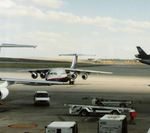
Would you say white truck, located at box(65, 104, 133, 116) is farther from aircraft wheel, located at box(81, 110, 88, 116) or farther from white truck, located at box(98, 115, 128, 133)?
white truck, located at box(98, 115, 128, 133)

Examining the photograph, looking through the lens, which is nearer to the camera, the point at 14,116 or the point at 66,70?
the point at 14,116

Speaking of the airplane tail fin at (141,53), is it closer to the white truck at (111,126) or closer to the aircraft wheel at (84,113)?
the aircraft wheel at (84,113)

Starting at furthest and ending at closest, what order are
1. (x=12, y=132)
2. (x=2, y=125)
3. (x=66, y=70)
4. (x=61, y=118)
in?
(x=66, y=70)
(x=61, y=118)
(x=2, y=125)
(x=12, y=132)

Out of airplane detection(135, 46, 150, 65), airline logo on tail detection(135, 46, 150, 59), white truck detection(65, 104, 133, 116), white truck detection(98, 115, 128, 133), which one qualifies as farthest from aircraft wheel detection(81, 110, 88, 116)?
airline logo on tail detection(135, 46, 150, 59)

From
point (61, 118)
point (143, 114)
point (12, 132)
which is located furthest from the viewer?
point (143, 114)

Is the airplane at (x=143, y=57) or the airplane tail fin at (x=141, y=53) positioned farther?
the airplane tail fin at (x=141, y=53)

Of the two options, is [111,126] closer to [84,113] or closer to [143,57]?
[84,113]

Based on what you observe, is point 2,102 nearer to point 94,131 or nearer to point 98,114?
point 98,114

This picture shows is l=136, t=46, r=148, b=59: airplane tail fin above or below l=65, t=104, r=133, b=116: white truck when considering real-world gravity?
above

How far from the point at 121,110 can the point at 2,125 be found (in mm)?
11873

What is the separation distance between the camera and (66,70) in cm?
8338

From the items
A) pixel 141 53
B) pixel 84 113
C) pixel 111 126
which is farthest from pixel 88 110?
pixel 141 53

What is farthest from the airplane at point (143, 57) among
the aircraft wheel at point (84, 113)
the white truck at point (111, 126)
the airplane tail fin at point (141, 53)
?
the white truck at point (111, 126)

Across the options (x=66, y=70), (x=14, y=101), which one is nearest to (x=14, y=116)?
(x=14, y=101)
